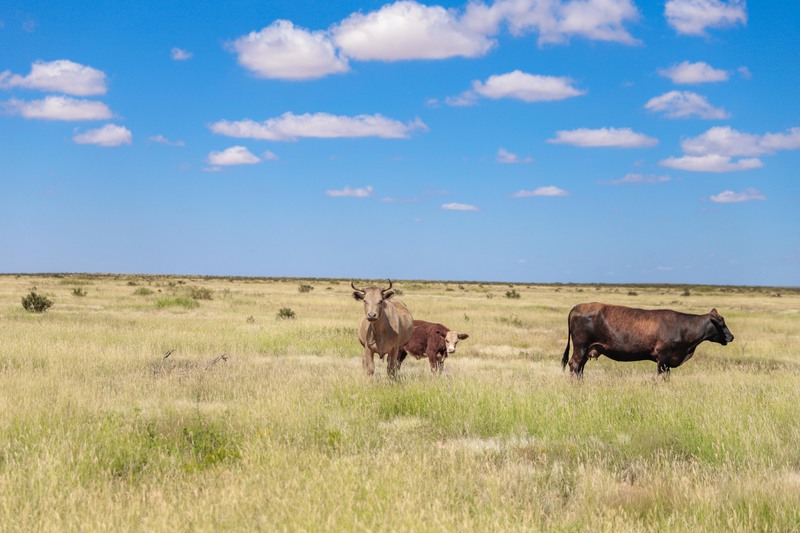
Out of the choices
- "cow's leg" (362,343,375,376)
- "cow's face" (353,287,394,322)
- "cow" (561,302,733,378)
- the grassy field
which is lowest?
the grassy field

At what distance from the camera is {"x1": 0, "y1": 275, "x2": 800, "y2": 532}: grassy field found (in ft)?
16.4

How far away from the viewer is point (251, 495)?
207 inches

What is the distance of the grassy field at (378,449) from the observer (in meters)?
4.98

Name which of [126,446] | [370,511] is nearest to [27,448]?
[126,446]

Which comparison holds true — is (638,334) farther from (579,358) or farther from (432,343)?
(432,343)

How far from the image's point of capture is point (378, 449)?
6.88 meters

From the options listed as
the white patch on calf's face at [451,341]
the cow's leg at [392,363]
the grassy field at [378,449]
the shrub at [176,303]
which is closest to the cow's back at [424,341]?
the white patch on calf's face at [451,341]

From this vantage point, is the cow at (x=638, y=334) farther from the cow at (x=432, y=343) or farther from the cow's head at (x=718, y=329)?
the cow at (x=432, y=343)

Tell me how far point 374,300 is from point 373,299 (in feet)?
0.08

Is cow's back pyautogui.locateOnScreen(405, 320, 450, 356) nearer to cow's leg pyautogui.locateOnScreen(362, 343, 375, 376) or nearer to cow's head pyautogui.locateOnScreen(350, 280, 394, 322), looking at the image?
cow's leg pyautogui.locateOnScreen(362, 343, 375, 376)

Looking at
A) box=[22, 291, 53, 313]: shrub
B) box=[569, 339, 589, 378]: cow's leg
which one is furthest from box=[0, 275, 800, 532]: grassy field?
box=[22, 291, 53, 313]: shrub

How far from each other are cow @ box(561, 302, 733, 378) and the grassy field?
683 mm

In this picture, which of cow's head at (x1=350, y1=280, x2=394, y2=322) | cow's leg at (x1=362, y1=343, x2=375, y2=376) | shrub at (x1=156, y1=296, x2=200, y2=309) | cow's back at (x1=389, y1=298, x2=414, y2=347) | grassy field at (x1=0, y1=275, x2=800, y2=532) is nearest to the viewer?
grassy field at (x1=0, y1=275, x2=800, y2=532)

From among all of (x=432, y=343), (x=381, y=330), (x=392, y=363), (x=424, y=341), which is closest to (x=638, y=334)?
(x=432, y=343)
